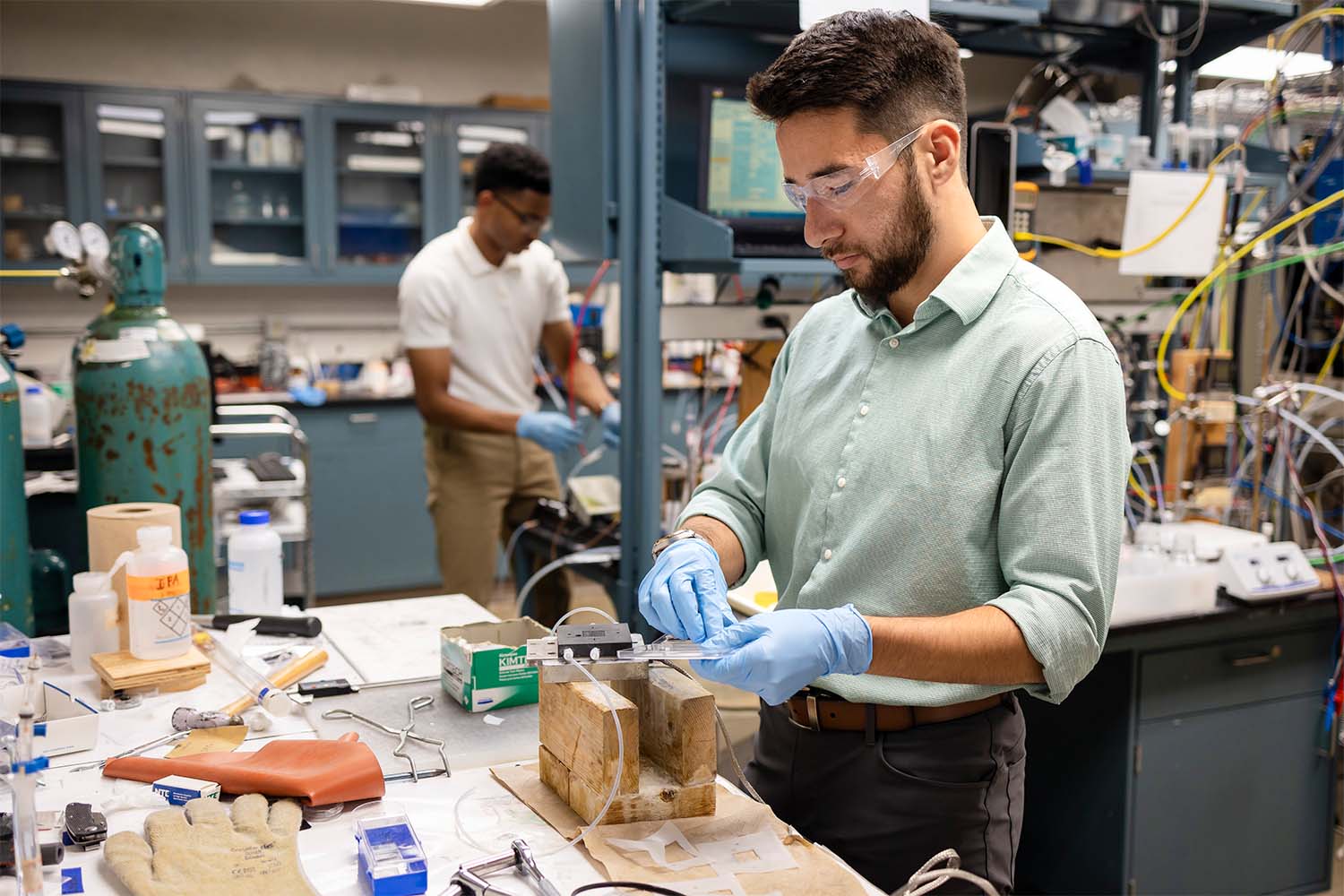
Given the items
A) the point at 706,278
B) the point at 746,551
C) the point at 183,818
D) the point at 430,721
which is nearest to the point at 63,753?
the point at 183,818

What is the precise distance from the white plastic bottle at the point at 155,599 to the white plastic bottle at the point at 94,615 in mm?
45

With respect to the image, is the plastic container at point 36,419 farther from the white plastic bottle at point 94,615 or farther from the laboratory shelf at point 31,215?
the laboratory shelf at point 31,215

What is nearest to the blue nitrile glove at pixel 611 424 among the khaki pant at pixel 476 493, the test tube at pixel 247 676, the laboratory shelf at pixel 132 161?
the khaki pant at pixel 476 493

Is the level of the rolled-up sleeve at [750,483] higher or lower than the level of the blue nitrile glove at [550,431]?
higher

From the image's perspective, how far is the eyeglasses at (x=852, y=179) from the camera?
1.23m

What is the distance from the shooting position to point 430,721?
4.83 feet

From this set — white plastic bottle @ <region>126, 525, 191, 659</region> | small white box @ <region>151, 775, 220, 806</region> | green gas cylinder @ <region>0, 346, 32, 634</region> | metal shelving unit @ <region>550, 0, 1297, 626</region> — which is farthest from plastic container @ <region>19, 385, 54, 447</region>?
small white box @ <region>151, 775, 220, 806</region>

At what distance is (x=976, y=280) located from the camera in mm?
1270

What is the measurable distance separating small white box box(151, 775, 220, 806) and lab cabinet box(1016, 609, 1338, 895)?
1632 millimetres

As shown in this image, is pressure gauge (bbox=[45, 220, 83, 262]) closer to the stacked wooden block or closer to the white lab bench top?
the white lab bench top

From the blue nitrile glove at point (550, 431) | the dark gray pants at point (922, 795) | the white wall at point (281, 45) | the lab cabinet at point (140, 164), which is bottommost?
the dark gray pants at point (922, 795)

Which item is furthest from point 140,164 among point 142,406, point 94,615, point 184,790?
point 184,790

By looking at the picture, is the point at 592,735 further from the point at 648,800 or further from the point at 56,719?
the point at 56,719

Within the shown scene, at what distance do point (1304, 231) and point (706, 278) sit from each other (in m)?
1.53
